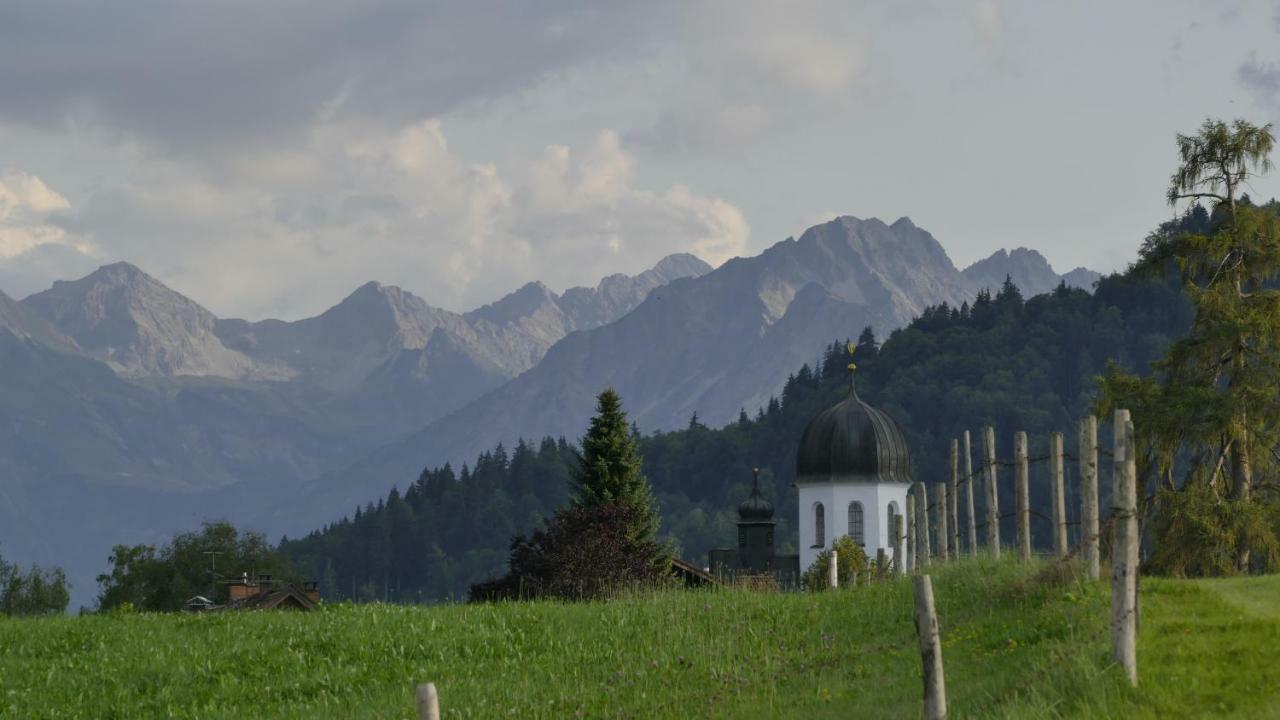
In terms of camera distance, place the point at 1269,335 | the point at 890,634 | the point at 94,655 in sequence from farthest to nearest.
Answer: the point at 1269,335
the point at 94,655
the point at 890,634

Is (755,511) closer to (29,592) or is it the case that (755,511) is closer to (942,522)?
(942,522)

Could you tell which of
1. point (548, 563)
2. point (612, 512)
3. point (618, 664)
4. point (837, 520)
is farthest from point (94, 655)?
point (837, 520)

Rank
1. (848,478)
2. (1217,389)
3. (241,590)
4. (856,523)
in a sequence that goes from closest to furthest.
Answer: (1217,389) < (856,523) < (848,478) < (241,590)

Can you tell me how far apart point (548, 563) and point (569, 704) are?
27043mm

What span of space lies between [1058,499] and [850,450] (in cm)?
6373

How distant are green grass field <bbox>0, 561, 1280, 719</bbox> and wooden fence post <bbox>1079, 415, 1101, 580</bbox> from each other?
0.57m

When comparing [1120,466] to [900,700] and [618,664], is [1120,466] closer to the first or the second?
[900,700]

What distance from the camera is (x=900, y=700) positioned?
67.7 ft

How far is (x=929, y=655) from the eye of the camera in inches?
683

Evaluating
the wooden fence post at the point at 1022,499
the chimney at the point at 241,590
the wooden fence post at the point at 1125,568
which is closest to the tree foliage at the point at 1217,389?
the wooden fence post at the point at 1022,499

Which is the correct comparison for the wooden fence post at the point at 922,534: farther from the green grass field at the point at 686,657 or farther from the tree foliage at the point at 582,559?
the tree foliage at the point at 582,559

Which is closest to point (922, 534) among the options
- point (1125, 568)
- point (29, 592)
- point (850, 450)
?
point (1125, 568)

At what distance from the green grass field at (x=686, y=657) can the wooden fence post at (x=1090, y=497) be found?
22.5 inches

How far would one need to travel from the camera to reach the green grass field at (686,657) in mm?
18938
